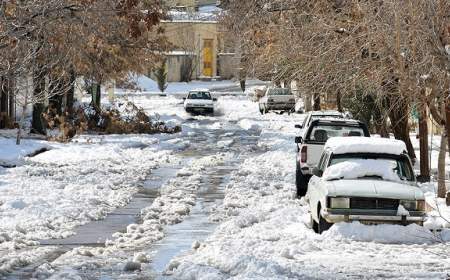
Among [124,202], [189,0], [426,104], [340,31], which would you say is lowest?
[124,202]

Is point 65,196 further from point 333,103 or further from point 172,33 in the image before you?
point 172,33

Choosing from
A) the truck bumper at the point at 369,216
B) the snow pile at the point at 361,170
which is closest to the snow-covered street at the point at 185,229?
the truck bumper at the point at 369,216

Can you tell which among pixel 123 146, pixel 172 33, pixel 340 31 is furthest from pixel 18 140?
pixel 172 33

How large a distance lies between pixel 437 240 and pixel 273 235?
255 cm

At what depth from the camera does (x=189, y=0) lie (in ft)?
337

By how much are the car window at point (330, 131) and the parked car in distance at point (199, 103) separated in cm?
4101

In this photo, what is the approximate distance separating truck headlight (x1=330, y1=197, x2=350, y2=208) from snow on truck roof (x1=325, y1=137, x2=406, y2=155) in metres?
1.70

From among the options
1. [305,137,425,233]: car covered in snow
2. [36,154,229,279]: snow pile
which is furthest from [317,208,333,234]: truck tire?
[36,154,229,279]: snow pile

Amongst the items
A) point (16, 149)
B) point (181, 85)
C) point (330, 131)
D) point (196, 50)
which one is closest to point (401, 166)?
point (330, 131)

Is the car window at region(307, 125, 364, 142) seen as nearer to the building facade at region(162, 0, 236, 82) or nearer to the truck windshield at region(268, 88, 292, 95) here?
the truck windshield at region(268, 88, 292, 95)

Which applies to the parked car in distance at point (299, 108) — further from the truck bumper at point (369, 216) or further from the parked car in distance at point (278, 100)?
the truck bumper at point (369, 216)

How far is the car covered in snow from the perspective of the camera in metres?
14.5

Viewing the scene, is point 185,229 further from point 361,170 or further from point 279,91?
point 279,91

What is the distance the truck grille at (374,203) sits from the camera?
47.8 ft
